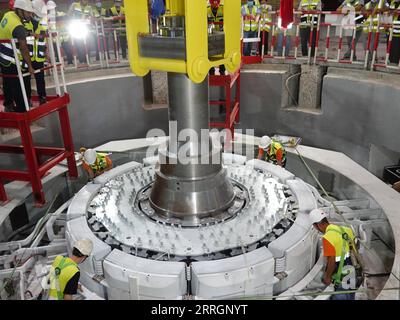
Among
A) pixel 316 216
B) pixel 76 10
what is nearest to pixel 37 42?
pixel 316 216

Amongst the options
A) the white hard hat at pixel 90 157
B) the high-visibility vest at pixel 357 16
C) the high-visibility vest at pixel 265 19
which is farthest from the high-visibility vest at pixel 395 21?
the white hard hat at pixel 90 157

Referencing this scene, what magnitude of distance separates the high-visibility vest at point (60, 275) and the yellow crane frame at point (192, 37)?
2.10 meters

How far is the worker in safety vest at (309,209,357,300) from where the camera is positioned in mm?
4043

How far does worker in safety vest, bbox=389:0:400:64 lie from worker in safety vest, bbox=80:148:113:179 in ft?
21.5

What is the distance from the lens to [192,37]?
375cm

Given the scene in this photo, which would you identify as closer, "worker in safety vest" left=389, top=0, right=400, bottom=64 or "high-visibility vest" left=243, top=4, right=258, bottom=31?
"worker in safety vest" left=389, top=0, right=400, bottom=64

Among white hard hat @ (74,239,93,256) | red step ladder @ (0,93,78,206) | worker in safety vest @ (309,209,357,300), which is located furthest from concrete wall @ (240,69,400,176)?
white hard hat @ (74,239,93,256)

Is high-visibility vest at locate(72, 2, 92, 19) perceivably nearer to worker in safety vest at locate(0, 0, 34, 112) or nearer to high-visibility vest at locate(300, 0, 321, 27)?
high-visibility vest at locate(300, 0, 321, 27)

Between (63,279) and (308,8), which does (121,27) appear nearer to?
(308,8)

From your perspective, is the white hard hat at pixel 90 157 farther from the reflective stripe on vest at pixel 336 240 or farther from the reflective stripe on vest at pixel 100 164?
the reflective stripe on vest at pixel 336 240

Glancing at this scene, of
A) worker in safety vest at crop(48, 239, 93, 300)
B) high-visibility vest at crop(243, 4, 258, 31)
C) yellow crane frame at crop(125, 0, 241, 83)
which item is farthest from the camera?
high-visibility vest at crop(243, 4, 258, 31)
